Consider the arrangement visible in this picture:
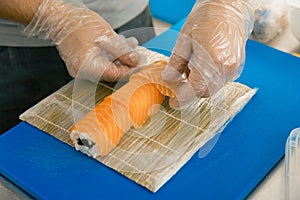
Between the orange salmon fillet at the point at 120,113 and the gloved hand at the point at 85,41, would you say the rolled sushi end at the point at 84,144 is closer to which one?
the orange salmon fillet at the point at 120,113

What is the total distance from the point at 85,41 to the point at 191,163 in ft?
1.31

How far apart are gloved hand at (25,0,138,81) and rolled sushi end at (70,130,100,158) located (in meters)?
0.19

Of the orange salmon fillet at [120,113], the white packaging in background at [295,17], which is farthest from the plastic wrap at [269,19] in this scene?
the orange salmon fillet at [120,113]

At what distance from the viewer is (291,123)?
1.12 m

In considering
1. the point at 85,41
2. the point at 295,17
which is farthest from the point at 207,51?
the point at 295,17

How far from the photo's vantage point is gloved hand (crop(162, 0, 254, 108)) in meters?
1.04

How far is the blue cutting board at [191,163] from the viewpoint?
0.97 metres

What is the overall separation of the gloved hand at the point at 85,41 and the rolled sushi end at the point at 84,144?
0.19 metres

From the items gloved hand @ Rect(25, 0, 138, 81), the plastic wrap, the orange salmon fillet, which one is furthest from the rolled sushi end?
the plastic wrap

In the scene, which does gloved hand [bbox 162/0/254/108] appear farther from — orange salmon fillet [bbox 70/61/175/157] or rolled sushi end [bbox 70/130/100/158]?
rolled sushi end [bbox 70/130/100/158]

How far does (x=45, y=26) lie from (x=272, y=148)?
2.09ft

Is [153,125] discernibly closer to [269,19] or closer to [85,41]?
[85,41]

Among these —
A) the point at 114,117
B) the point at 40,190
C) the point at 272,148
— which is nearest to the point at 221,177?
the point at 272,148

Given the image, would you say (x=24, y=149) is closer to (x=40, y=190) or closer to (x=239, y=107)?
(x=40, y=190)
